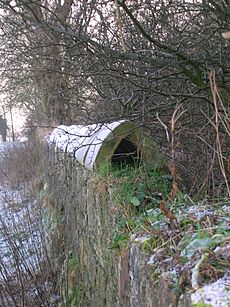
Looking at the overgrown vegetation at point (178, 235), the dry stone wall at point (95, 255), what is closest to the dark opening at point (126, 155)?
the dry stone wall at point (95, 255)

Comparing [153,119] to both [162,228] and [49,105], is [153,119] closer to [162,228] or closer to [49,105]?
[162,228]

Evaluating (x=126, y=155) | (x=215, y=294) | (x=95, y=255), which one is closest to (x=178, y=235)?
(x=215, y=294)

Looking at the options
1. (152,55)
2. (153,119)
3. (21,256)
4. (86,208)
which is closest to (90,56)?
(152,55)

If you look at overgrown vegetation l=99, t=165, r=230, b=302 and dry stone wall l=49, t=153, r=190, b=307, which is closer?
overgrown vegetation l=99, t=165, r=230, b=302

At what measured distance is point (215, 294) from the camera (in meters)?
1.19

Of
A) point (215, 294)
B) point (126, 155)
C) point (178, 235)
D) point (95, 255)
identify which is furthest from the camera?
point (126, 155)

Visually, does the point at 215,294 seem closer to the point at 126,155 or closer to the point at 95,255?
the point at 95,255

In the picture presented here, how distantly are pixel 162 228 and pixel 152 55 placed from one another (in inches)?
85.3

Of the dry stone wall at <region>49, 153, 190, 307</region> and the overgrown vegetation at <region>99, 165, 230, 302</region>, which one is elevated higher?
the overgrown vegetation at <region>99, 165, 230, 302</region>

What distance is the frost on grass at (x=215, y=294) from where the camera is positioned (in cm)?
115

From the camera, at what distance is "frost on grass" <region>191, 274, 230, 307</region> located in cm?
115

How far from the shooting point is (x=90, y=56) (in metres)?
4.02

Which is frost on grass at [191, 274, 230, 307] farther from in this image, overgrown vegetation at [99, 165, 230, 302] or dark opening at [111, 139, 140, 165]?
dark opening at [111, 139, 140, 165]

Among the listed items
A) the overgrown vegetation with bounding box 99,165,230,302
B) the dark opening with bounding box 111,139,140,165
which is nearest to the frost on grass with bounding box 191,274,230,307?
the overgrown vegetation with bounding box 99,165,230,302
